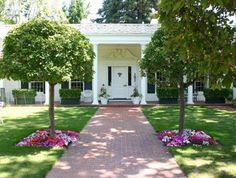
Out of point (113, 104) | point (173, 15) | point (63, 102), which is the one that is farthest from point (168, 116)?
point (173, 15)

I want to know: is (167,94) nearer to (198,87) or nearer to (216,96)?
(216,96)

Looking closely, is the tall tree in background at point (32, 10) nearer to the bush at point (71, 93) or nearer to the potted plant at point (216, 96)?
the bush at point (71, 93)

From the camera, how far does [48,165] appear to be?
26.0 feet

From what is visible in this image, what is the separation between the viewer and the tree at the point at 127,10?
135 ft

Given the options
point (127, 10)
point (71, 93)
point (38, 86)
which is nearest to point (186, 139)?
point (71, 93)

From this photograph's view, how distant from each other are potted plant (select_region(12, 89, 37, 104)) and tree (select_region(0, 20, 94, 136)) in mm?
13317

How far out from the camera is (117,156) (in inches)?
351

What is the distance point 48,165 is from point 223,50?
5.05 meters

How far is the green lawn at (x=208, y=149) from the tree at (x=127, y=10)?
82.6ft

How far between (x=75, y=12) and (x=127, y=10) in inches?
424

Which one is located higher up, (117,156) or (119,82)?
(119,82)

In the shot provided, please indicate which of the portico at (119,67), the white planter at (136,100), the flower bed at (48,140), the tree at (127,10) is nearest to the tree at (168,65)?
the flower bed at (48,140)

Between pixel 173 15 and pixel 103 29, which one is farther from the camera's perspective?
pixel 103 29

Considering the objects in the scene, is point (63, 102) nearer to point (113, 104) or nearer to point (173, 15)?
point (113, 104)
